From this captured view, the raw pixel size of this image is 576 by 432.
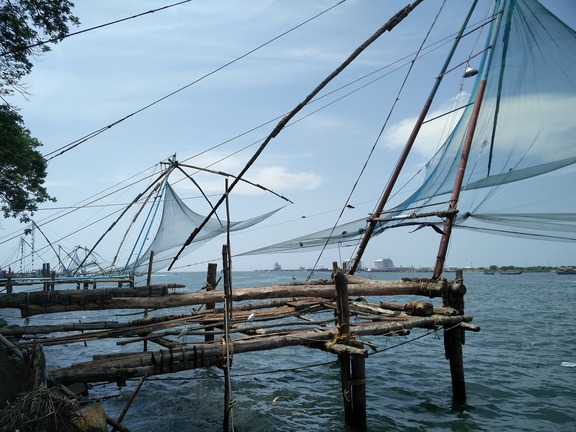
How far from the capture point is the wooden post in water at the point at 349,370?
6.40m

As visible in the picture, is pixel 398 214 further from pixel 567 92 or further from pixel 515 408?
pixel 515 408

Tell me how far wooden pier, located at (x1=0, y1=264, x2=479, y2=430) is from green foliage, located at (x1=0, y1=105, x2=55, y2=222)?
6.33 meters

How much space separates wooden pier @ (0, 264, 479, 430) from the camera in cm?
524

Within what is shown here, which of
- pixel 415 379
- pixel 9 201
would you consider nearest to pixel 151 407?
pixel 415 379

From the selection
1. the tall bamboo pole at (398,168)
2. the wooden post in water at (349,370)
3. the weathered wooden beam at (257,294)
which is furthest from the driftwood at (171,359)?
the tall bamboo pole at (398,168)

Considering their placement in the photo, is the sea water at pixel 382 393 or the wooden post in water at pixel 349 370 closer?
the wooden post in water at pixel 349 370

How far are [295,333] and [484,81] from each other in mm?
7309

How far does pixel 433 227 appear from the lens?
9156mm

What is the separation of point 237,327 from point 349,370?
2073 millimetres

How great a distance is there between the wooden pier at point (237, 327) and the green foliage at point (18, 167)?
20.8ft

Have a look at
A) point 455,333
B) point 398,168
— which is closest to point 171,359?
point 455,333

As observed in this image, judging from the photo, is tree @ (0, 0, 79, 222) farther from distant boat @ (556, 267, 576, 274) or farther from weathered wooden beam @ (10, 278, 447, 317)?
distant boat @ (556, 267, 576, 274)

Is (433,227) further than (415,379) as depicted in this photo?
No

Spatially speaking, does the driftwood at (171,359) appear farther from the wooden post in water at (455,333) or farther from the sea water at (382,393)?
the wooden post in water at (455,333)
